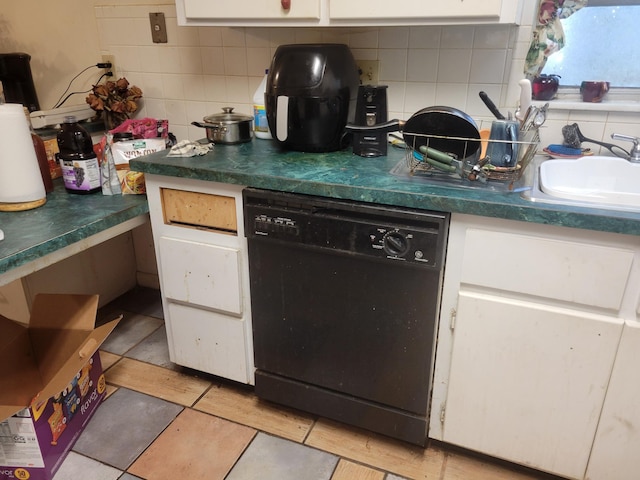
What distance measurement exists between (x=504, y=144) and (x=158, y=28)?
1.51 m

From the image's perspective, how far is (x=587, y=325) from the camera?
1.14 m

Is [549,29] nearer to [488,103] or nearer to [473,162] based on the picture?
[488,103]

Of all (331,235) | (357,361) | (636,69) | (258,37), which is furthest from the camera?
(258,37)

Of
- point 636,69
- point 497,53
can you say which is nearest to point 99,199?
point 497,53

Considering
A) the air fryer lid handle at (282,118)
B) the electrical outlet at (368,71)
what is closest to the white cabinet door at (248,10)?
the air fryer lid handle at (282,118)

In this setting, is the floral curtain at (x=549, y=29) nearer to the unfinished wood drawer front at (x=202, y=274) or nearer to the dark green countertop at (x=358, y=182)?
the dark green countertop at (x=358, y=182)

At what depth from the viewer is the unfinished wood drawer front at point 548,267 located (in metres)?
1.08

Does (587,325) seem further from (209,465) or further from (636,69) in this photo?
(209,465)

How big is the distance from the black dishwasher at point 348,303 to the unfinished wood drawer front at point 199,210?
86 mm

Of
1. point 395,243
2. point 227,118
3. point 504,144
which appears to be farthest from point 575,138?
point 227,118

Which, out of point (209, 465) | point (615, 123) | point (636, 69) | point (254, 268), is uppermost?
point (636, 69)

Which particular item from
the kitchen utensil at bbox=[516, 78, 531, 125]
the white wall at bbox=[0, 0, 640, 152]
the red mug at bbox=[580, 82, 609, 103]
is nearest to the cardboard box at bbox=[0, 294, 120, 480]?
the white wall at bbox=[0, 0, 640, 152]

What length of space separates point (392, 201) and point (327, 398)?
2.30 ft

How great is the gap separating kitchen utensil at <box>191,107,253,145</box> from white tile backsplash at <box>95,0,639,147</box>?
0.28m
